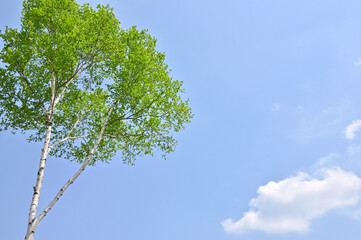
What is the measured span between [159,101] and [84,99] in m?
4.83

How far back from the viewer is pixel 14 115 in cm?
2067

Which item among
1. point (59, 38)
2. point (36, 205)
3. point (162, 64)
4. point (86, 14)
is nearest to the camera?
point (36, 205)

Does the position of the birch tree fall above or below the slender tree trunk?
above

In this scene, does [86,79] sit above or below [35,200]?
above

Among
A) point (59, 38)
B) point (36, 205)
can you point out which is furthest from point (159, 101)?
point (36, 205)

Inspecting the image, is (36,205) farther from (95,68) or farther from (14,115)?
(95,68)

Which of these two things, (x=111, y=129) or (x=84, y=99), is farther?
A: (x=111, y=129)

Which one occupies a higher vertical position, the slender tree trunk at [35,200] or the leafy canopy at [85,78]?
the leafy canopy at [85,78]

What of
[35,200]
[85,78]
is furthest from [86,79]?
[35,200]

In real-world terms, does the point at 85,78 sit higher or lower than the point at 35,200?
higher

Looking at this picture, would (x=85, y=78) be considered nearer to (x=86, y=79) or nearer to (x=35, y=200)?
(x=86, y=79)

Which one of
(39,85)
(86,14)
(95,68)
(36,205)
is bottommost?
(36,205)

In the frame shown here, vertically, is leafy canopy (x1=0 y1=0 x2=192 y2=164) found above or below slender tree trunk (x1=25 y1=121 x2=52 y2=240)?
above

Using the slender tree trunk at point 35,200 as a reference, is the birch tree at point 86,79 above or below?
above
